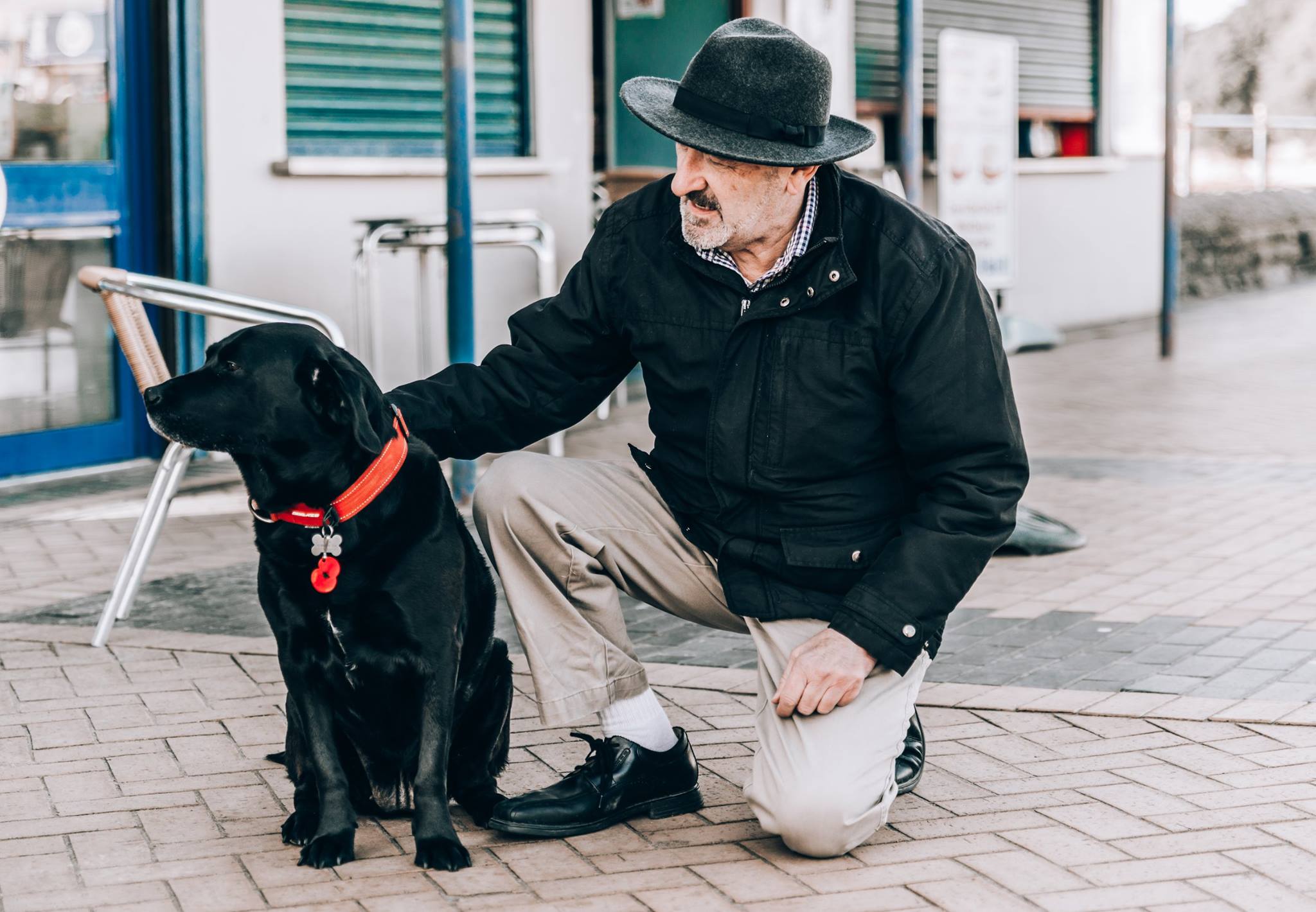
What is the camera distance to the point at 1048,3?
13594 mm

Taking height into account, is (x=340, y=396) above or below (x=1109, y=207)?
below

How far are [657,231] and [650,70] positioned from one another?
741cm

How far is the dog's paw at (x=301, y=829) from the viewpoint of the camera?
129 inches

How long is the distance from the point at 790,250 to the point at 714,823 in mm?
1202

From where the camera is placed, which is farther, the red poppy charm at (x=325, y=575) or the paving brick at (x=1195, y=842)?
the paving brick at (x=1195, y=842)

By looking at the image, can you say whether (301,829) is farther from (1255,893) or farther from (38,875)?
(1255,893)

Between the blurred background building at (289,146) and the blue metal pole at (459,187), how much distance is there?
151 cm

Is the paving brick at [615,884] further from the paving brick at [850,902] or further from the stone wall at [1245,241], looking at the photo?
the stone wall at [1245,241]

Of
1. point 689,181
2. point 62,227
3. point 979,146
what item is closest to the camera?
point 689,181

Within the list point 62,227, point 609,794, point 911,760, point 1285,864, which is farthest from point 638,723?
point 62,227

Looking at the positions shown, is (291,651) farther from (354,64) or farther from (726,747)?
(354,64)

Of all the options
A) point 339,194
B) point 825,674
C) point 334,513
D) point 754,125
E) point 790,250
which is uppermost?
point 339,194

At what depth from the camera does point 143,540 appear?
4.79m

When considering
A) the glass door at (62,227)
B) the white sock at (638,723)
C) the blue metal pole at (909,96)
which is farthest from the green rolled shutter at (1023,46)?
the white sock at (638,723)
